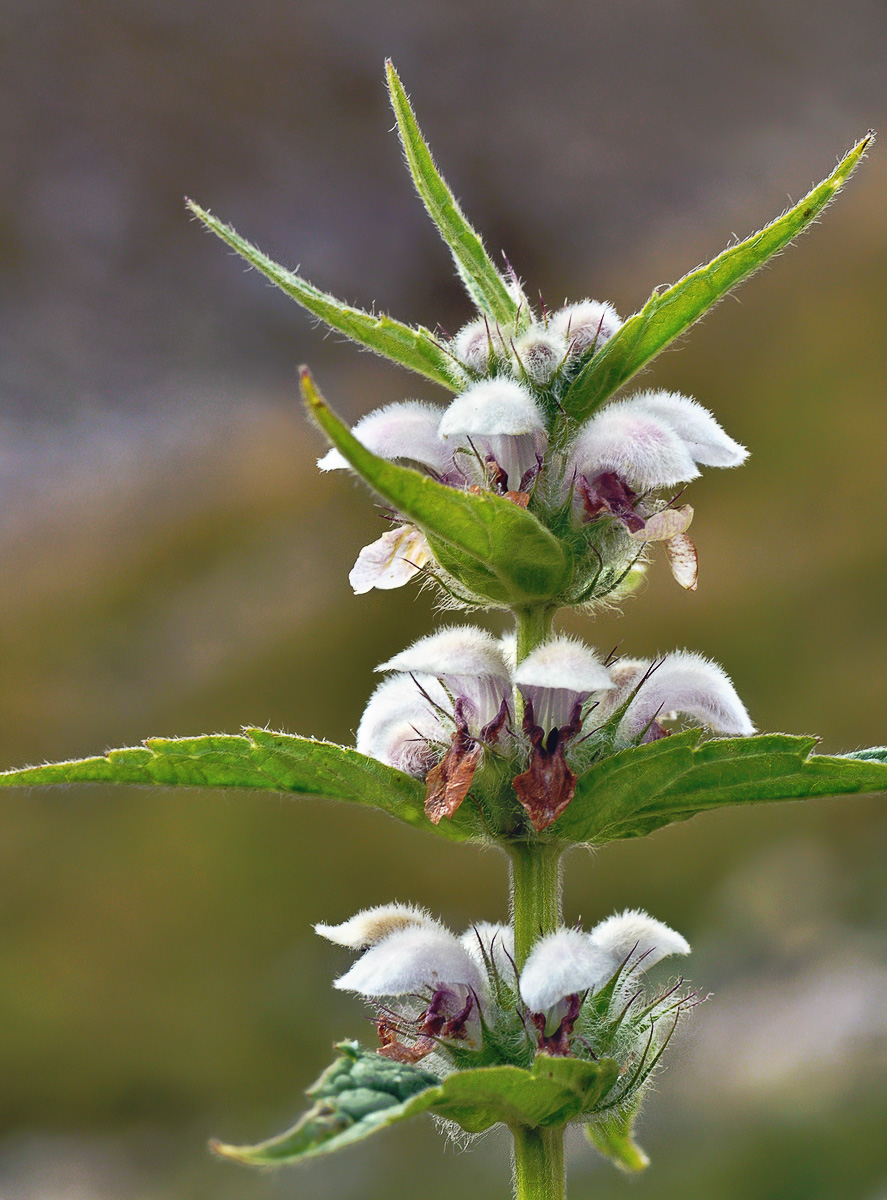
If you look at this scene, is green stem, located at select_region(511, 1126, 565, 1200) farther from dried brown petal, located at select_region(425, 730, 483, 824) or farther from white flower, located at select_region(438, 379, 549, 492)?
white flower, located at select_region(438, 379, 549, 492)

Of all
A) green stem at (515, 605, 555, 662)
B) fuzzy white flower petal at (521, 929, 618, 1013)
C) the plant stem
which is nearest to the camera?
fuzzy white flower petal at (521, 929, 618, 1013)

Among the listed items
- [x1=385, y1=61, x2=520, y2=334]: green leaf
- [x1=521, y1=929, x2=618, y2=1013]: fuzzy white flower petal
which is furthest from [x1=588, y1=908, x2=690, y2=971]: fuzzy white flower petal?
[x1=385, y1=61, x2=520, y2=334]: green leaf

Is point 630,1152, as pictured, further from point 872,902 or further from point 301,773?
point 872,902

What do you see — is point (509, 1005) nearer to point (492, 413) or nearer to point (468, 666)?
point (468, 666)

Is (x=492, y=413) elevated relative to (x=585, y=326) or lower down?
lower down

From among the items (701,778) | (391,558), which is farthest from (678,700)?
(391,558)

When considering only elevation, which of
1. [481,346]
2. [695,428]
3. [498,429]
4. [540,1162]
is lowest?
[540,1162]

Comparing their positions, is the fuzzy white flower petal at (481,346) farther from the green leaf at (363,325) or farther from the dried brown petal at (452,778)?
the dried brown petal at (452,778)
